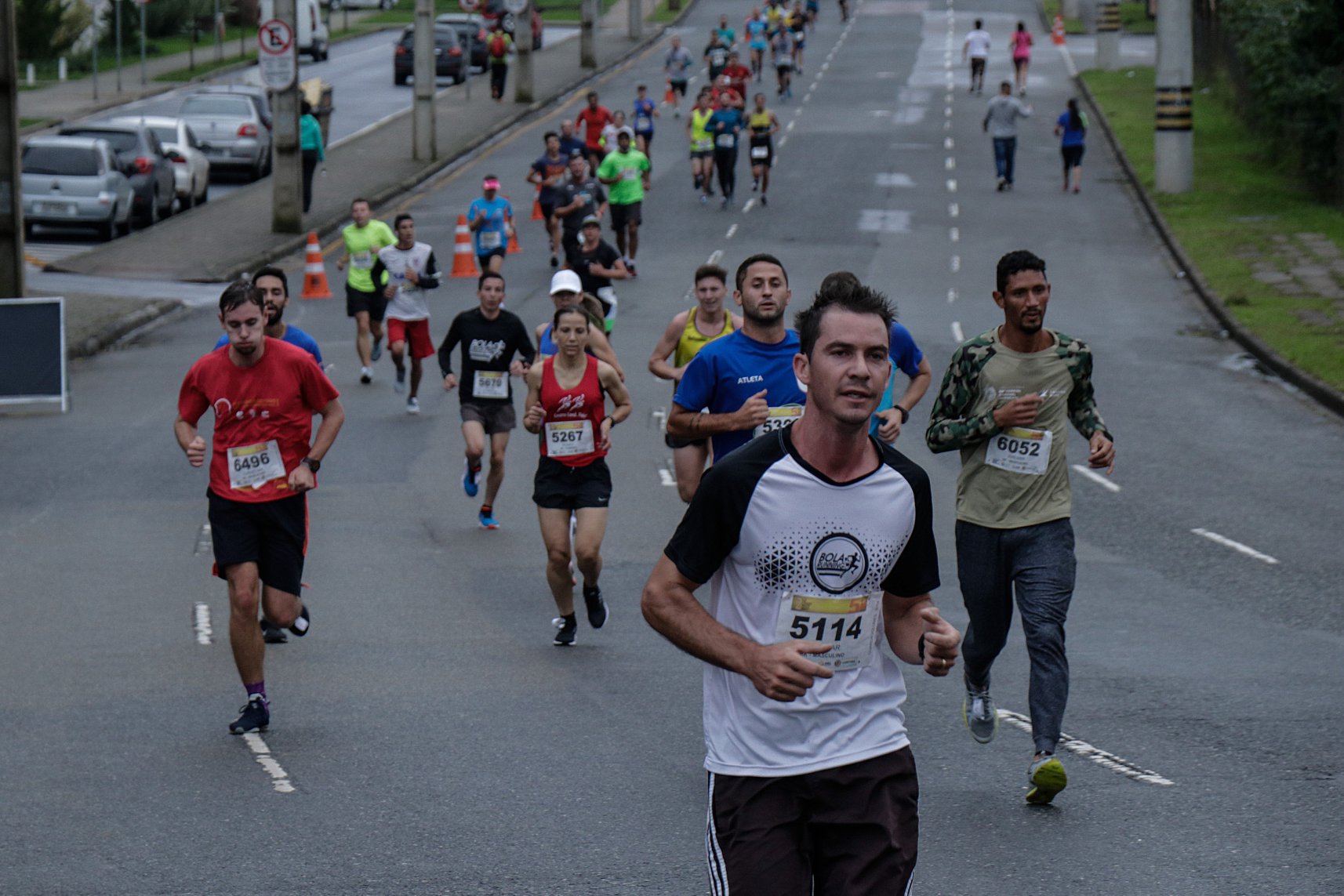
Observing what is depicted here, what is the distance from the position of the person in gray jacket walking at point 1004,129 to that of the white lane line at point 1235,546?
22.1 meters

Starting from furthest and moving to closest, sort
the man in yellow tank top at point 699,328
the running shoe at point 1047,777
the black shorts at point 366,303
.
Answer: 1. the black shorts at point 366,303
2. the man in yellow tank top at point 699,328
3. the running shoe at point 1047,777

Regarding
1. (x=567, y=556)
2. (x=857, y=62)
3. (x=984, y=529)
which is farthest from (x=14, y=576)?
(x=857, y=62)

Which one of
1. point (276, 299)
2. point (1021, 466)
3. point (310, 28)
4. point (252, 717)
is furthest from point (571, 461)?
point (310, 28)

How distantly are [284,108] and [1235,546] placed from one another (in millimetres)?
21066

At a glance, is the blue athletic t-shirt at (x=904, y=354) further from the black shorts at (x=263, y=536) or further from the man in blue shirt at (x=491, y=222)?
the man in blue shirt at (x=491, y=222)

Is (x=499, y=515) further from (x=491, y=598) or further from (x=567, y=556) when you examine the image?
(x=567, y=556)

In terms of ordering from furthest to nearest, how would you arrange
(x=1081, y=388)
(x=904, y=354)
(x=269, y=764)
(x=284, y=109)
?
(x=284, y=109)
(x=904, y=354)
(x=269, y=764)
(x=1081, y=388)

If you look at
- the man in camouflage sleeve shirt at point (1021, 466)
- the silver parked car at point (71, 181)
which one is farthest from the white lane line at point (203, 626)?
the silver parked car at point (71, 181)

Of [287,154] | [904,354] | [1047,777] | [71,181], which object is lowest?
[1047,777]

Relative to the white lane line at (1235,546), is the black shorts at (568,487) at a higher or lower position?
higher

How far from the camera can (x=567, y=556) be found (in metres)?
10.7

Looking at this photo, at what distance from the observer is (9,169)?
69.5ft

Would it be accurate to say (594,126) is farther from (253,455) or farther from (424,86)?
(253,455)

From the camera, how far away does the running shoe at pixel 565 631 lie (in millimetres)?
10734
